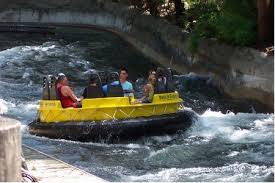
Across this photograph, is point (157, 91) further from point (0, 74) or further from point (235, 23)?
point (0, 74)

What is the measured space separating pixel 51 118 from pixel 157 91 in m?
2.44

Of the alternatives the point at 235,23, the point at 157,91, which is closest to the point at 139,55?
the point at 235,23

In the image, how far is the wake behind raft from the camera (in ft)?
44.6

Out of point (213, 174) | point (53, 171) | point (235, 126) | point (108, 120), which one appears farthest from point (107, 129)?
point (53, 171)

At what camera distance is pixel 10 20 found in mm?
38344

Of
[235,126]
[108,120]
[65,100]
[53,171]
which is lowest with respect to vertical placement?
[235,126]

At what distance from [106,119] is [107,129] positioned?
0.31 metres

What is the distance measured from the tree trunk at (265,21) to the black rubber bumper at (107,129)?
6359mm

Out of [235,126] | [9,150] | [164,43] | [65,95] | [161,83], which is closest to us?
[9,150]

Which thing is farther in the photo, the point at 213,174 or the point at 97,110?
the point at 97,110

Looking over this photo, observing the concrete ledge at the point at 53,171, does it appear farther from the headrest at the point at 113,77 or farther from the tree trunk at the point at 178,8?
the tree trunk at the point at 178,8

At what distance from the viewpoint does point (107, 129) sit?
13570 mm

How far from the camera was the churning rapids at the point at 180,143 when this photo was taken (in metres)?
11.1

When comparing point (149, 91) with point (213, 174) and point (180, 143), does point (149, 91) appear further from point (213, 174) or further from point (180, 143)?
point (213, 174)
